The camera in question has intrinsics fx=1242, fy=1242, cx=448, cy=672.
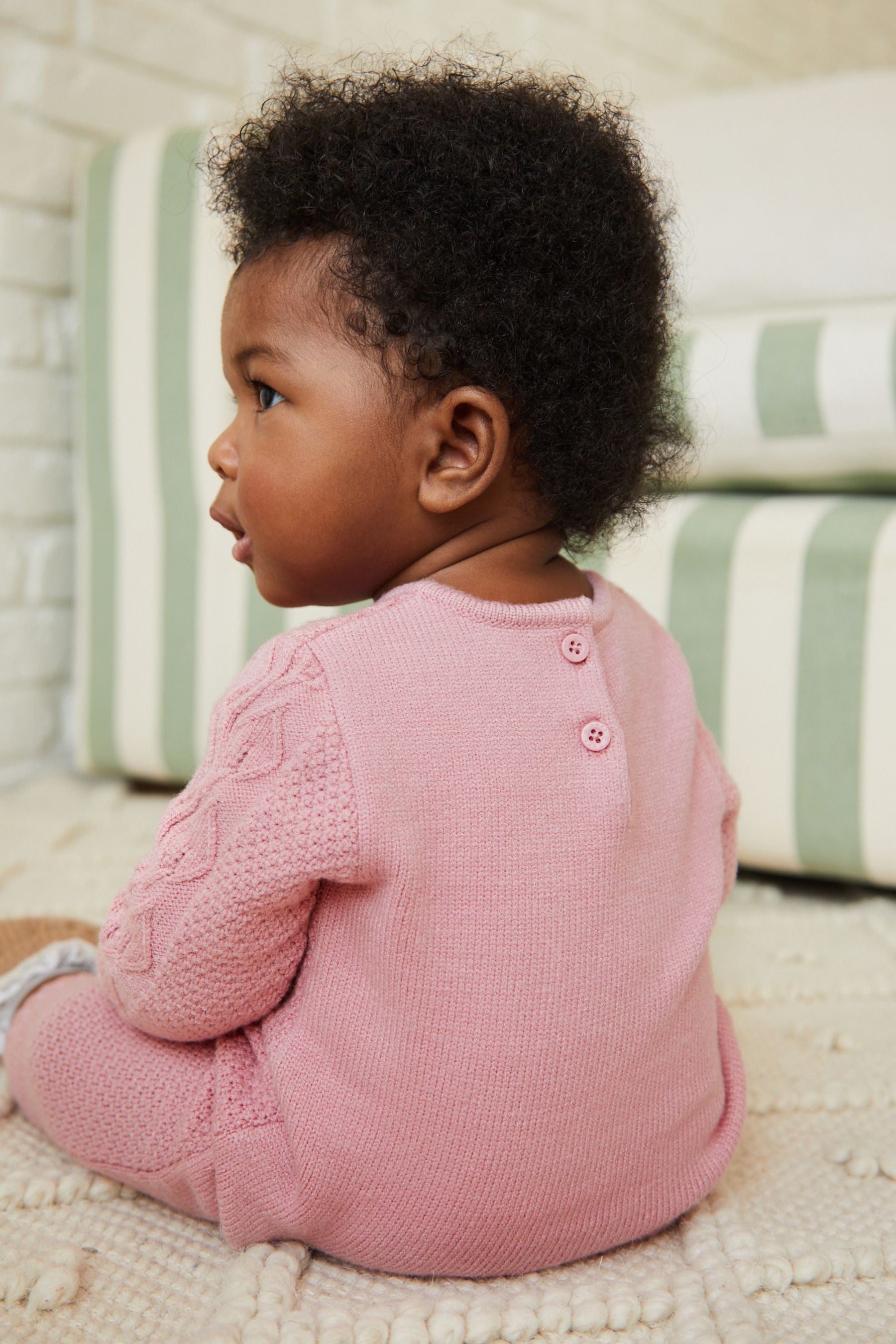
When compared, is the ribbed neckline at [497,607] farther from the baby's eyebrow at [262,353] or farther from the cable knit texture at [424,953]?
the baby's eyebrow at [262,353]

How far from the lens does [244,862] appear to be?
0.51 m

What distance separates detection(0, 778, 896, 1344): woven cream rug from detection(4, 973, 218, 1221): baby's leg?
2 centimetres

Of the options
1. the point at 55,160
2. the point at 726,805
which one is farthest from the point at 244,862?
the point at 55,160

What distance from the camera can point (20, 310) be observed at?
138 cm

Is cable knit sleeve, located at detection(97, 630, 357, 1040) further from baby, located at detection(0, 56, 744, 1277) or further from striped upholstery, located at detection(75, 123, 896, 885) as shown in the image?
striped upholstery, located at detection(75, 123, 896, 885)

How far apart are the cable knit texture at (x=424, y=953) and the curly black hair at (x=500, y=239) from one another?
0.09m

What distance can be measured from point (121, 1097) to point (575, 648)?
0.31m

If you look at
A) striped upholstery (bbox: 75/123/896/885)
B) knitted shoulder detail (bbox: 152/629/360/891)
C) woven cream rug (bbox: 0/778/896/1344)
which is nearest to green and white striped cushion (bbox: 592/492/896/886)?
striped upholstery (bbox: 75/123/896/885)

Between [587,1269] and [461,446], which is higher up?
[461,446]

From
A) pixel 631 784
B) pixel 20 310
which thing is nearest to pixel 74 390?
pixel 20 310

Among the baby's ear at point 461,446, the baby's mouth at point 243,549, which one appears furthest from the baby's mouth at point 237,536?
the baby's ear at point 461,446

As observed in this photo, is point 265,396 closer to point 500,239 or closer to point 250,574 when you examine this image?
point 500,239

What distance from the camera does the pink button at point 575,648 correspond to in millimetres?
553

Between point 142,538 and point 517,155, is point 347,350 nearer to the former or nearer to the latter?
point 517,155
